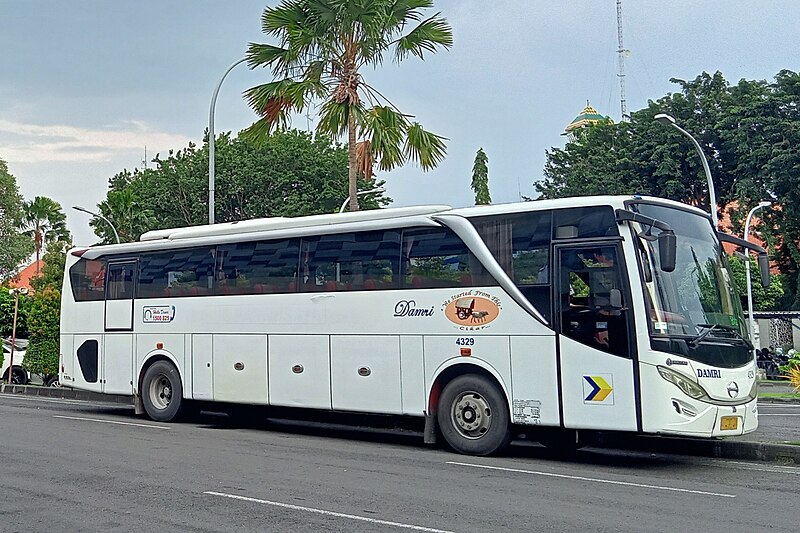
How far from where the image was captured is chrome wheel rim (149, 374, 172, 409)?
18109 mm

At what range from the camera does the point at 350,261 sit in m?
14.9

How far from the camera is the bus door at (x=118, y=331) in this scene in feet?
61.0

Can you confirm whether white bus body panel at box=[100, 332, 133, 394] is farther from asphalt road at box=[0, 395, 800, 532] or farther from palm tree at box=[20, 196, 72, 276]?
palm tree at box=[20, 196, 72, 276]

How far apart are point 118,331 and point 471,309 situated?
27.8ft

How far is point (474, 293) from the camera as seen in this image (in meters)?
13.4

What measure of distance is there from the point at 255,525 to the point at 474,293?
5.99m

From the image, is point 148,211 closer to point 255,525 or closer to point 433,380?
point 433,380

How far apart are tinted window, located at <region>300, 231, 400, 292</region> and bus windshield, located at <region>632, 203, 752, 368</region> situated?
3900mm

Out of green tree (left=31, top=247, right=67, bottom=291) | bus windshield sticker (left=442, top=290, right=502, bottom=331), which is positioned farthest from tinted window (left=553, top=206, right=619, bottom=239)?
green tree (left=31, top=247, right=67, bottom=291)

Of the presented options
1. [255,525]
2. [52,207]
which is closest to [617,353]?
[255,525]

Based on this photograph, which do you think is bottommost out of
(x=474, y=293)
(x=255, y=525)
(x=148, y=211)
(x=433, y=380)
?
(x=255, y=525)

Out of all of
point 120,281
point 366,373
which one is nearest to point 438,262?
point 366,373

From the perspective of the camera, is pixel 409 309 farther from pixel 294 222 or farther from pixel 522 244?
pixel 294 222

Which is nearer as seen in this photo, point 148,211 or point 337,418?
point 337,418
